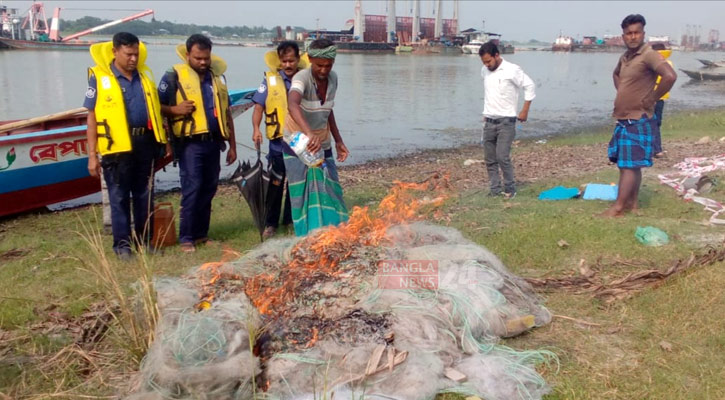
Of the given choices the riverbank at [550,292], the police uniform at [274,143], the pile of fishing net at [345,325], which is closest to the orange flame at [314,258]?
the pile of fishing net at [345,325]

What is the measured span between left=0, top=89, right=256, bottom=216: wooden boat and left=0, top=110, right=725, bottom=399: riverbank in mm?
324

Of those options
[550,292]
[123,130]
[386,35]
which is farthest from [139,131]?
[386,35]

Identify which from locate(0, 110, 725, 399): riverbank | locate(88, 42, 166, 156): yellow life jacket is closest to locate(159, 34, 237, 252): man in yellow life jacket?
locate(88, 42, 166, 156): yellow life jacket

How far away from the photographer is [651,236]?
5.25 metres

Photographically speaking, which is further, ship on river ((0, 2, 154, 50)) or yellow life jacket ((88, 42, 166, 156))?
ship on river ((0, 2, 154, 50))

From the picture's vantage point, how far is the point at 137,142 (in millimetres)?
5336

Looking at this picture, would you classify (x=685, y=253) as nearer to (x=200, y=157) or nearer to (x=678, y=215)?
(x=678, y=215)

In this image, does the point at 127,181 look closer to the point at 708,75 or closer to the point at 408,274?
the point at 408,274

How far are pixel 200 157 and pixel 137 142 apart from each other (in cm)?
60

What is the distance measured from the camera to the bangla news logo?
3.77 m

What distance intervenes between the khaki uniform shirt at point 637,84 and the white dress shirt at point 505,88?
1248mm

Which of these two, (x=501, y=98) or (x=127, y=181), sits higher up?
(x=501, y=98)

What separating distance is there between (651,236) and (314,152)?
10.4 feet

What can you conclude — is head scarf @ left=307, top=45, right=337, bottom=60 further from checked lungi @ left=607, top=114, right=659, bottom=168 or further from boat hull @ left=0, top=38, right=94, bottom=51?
boat hull @ left=0, top=38, right=94, bottom=51
